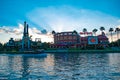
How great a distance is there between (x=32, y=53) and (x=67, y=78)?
11125cm

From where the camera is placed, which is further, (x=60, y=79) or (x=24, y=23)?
(x=24, y=23)

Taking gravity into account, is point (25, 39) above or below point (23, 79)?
above

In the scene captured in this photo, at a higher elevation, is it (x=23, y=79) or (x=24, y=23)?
(x=24, y=23)

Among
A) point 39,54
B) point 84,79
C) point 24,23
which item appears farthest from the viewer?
point 24,23

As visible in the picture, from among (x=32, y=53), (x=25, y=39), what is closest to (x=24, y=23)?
(x=25, y=39)

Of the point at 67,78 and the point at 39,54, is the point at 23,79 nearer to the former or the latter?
the point at 67,78

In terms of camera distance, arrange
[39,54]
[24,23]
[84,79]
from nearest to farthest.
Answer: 1. [84,79]
2. [39,54]
3. [24,23]

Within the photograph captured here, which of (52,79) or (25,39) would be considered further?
(25,39)

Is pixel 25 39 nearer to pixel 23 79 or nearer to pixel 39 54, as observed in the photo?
pixel 39 54

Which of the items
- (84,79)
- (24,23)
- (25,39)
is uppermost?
(24,23)

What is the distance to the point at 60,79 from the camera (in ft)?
109

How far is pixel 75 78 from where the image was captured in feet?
112

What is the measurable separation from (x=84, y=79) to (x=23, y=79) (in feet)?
34.5

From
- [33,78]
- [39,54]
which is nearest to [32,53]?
[39,54]
